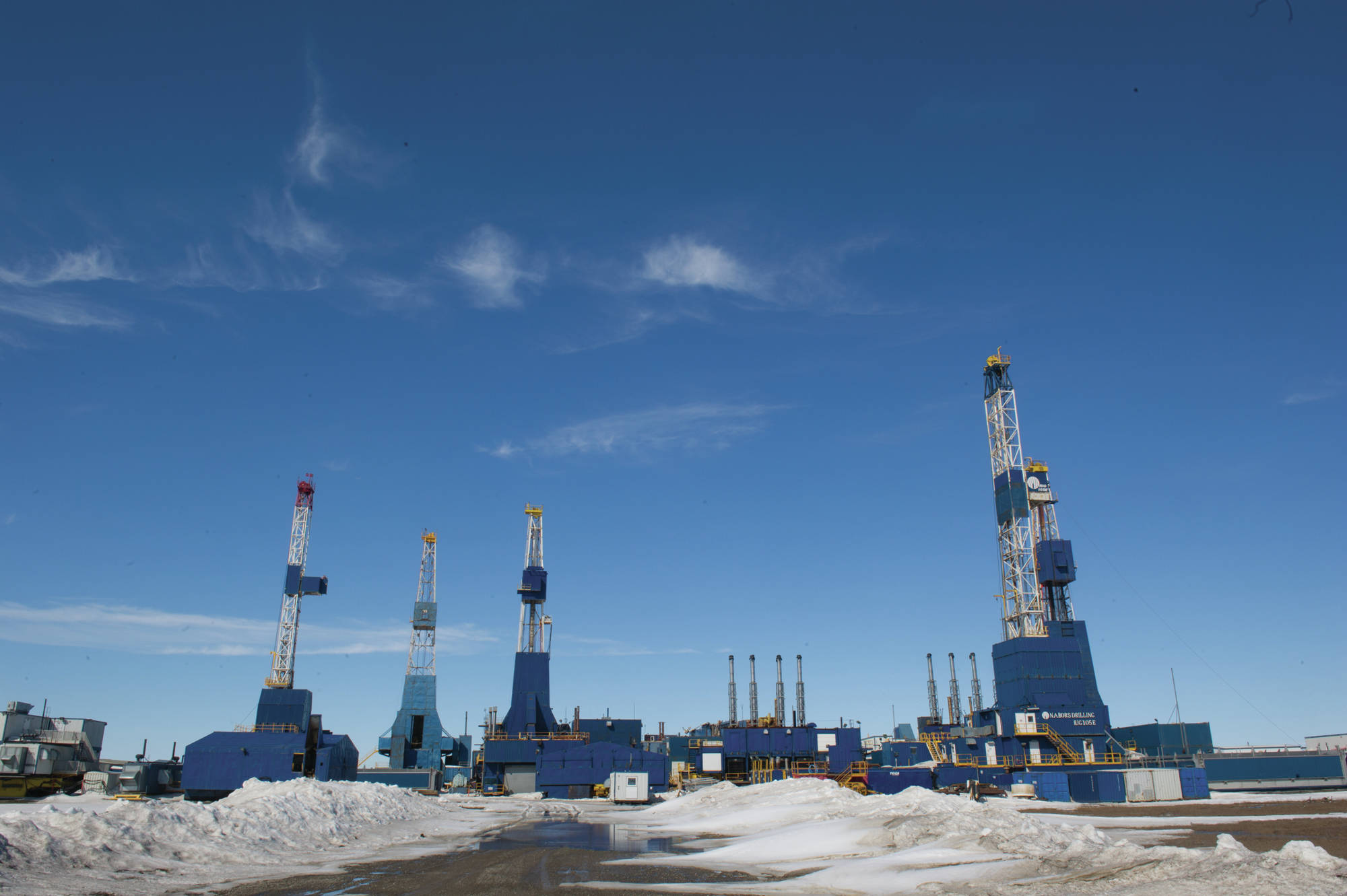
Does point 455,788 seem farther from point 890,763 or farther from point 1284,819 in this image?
point 1284,819

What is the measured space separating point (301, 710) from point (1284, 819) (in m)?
73.5

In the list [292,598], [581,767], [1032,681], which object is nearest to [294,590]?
[292,598]

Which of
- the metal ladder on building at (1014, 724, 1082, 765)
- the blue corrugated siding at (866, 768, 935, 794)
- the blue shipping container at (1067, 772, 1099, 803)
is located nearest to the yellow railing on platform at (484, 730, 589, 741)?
the blue corrugated siding at (866, 768, 935, 794)

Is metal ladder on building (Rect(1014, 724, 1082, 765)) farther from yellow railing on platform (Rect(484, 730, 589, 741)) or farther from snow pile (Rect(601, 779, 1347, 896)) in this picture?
yellow railing on platform (Rect(484, 730, 589, 741))

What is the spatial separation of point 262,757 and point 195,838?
140 ft

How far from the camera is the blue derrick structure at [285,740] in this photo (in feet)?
203

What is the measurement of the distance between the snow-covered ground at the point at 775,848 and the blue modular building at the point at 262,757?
83.4 feet

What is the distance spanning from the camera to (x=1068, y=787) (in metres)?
57.4

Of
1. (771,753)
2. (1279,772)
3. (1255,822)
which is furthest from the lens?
(771,753)

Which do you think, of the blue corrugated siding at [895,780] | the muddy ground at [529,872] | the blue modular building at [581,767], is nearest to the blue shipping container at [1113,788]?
the blue corrugated siding at [895,780]

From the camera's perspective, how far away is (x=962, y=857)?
21344 millimetres

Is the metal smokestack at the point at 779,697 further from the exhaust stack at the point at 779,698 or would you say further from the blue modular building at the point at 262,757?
the blue modular building at the point at 262,757

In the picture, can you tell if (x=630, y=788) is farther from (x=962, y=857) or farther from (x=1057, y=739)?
(x=962, y=857)

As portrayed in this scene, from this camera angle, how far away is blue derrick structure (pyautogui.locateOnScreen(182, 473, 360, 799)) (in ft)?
203
